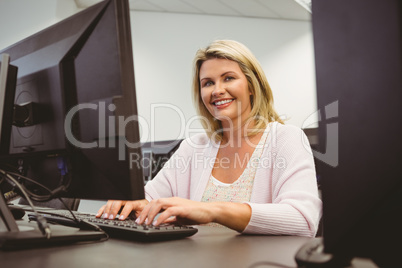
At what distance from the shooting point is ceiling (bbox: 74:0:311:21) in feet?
10.7

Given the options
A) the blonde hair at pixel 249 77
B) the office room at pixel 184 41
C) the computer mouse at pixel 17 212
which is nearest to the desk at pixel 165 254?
the computer mouse at pixel 17 212

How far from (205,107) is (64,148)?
1.09 metres

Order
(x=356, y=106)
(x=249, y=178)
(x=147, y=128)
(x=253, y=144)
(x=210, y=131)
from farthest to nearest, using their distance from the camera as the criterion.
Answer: (x=147, y=128), (x=210, y=131), (x=253, y=144), (x=249, y=178), (x=356, y=106)

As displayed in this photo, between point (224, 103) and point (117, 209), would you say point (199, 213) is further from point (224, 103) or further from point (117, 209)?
point (224, 103)

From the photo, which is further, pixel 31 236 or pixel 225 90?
pixel 225 90

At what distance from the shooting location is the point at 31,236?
2.23 feet

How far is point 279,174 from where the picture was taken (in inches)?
47.8

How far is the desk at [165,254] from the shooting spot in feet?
1.83

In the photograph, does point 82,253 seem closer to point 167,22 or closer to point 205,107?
point 205,107

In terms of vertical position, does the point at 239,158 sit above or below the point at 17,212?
above

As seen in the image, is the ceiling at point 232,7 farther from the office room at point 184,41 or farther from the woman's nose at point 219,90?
the woman's nose at point 219,90

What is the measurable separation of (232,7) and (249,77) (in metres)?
2.12

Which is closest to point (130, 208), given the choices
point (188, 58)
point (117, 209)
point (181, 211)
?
point (117, 209)

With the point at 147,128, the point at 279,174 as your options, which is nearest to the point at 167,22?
the point at 147,128
